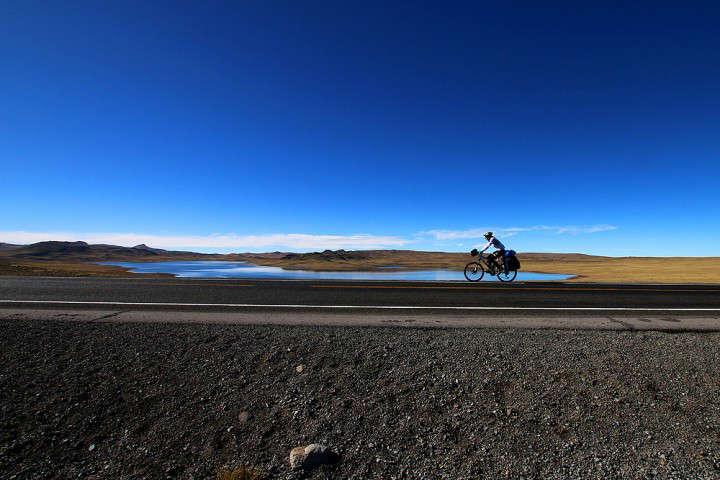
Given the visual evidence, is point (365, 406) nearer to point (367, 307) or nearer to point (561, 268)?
point (367, 307)

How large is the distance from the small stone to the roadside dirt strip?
3331mm

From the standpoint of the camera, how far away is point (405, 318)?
7.48 metres

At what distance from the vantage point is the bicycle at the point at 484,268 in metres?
18.0

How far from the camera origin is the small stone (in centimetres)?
329

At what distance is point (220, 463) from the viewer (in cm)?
338

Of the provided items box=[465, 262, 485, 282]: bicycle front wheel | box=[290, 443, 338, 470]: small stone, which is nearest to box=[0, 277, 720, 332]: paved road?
box=[290, 443, 338, 470]: small stone

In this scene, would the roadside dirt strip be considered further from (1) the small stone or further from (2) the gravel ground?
(1) the small stone

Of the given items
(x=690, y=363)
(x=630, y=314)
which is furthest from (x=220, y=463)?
(x=630, y=314)

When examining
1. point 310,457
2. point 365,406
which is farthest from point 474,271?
point 310,457

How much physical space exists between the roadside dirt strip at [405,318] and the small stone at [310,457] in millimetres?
3331

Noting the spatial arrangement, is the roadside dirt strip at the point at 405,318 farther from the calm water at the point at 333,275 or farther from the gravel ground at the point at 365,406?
the calm water at the point at 333,275

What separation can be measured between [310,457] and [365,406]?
879 mm

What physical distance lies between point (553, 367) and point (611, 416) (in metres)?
0.95

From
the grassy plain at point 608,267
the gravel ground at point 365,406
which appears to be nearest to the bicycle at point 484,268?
the grassy plain at point 608,267
